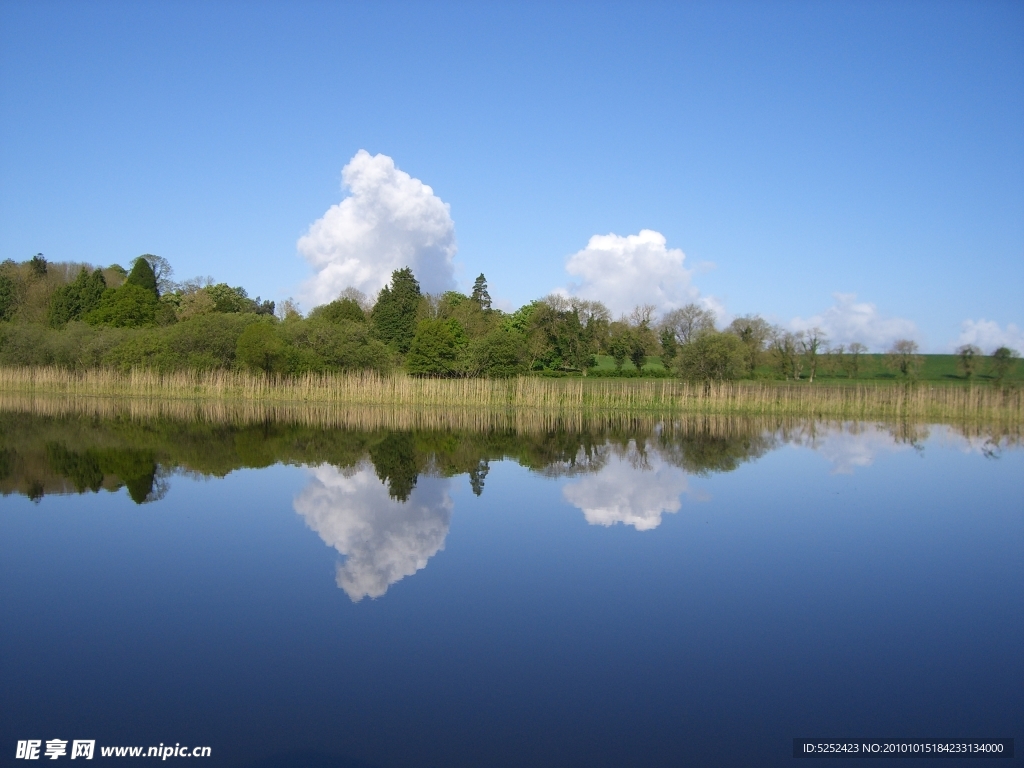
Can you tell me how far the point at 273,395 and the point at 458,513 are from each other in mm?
20887

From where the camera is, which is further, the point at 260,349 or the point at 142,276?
the point at 142,276

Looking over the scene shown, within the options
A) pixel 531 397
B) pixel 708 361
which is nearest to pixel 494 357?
pixel 531 397

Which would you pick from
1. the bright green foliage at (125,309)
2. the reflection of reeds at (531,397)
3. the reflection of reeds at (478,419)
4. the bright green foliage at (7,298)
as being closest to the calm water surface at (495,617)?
the reflection of reeds at (478,419)

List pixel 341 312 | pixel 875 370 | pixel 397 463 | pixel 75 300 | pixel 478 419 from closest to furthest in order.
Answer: pixel 397 463 → pixel 478 419 → pixel 75 300 → pixel 341 312 → pixel 875 370

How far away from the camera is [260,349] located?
101 feet

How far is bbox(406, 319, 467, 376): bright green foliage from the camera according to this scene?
34469 mm

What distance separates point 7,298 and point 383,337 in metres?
23.2

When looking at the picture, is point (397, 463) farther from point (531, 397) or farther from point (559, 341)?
point (559, 341)

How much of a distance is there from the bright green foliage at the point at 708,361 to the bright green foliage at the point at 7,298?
133 feet

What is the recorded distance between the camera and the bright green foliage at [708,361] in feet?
97.8

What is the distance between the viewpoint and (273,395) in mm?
29359

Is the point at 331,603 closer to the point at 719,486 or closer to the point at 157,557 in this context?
the point at 157,557

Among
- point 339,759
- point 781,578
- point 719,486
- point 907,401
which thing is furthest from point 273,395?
point 339,759

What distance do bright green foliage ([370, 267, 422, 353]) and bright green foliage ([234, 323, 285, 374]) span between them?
13736mm
